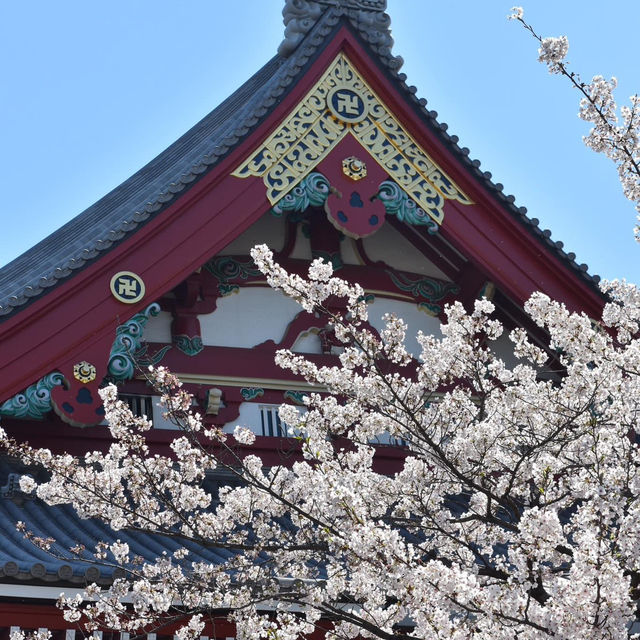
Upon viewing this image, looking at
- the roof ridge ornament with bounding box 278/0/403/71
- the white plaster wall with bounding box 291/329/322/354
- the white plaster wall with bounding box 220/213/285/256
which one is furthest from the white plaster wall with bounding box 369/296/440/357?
the roof ridge ornament with bounding box 278/0/403/71

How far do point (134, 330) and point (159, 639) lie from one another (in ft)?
8.43

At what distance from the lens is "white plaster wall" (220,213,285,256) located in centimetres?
1066

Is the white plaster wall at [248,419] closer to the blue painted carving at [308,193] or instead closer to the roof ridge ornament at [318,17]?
the blue painted carving at [308,193]

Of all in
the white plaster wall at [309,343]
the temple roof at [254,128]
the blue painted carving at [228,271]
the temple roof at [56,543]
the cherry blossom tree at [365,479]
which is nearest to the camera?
the cherry blossom tree at [365,479]

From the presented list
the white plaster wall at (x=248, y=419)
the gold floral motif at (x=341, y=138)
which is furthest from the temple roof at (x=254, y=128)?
the white plaster wall at (x=248, y=419)

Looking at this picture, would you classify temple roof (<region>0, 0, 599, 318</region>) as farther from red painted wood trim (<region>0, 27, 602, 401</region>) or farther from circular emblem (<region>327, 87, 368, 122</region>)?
circular emblem (<region>327, 87, 368, 122</region>)

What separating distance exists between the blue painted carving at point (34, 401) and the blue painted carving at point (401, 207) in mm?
3112

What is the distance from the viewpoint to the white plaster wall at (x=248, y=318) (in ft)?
34.0

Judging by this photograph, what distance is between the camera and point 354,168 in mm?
10219

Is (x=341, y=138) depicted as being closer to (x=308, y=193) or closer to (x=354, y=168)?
(x=354, y=168)

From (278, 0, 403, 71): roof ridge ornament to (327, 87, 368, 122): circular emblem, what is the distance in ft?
2.04

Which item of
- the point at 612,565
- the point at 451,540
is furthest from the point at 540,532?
the point at 451,540

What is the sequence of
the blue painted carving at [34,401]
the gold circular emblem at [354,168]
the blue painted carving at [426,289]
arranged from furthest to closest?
the blue painted carving at [426,289], the gold circular emblem at [354,168], the blue painted carving at [34,401]

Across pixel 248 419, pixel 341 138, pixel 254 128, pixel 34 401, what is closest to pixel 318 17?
pixel 341 138
